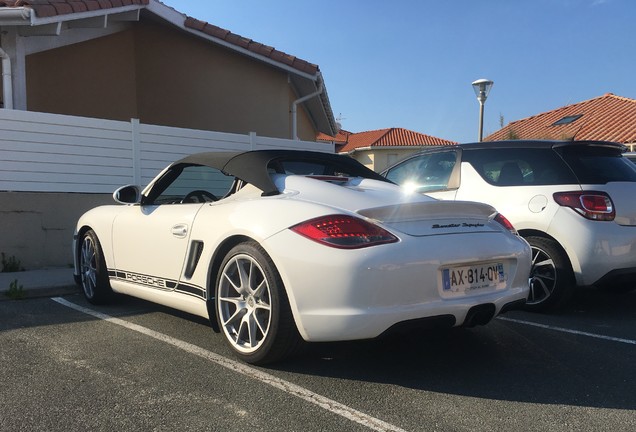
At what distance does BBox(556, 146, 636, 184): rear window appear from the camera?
479cm

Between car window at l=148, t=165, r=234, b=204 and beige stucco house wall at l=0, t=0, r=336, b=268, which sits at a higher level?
beige stucco house wall at l=0, t=0, r=336, b=268

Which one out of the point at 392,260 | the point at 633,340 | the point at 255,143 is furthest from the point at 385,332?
the point at 255,143

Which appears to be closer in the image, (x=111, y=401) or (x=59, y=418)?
(x=59, y=418)

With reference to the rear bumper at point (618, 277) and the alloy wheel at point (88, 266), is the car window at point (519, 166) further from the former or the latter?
the alloy wheel at point (88, 266)

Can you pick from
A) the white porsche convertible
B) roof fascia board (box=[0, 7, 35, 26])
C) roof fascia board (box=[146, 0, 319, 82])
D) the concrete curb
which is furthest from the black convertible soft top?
roof fascia board (box=[146, 0, 319, 82])

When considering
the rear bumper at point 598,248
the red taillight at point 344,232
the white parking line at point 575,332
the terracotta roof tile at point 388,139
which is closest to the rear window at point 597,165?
the rear bumper at point 598,248

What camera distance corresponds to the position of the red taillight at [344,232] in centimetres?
307

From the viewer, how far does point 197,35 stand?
11.4 metres

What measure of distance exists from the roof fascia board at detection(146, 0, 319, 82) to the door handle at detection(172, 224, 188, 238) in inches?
291

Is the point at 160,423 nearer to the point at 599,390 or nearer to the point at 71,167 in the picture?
the point at 599,390

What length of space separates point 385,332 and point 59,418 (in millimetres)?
1729

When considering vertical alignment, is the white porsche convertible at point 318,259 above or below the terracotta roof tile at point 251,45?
below

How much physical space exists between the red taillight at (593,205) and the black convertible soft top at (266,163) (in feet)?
5.61

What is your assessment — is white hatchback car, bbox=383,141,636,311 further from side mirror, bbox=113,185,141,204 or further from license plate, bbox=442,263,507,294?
side mirror, bbox=113,185,141,204
